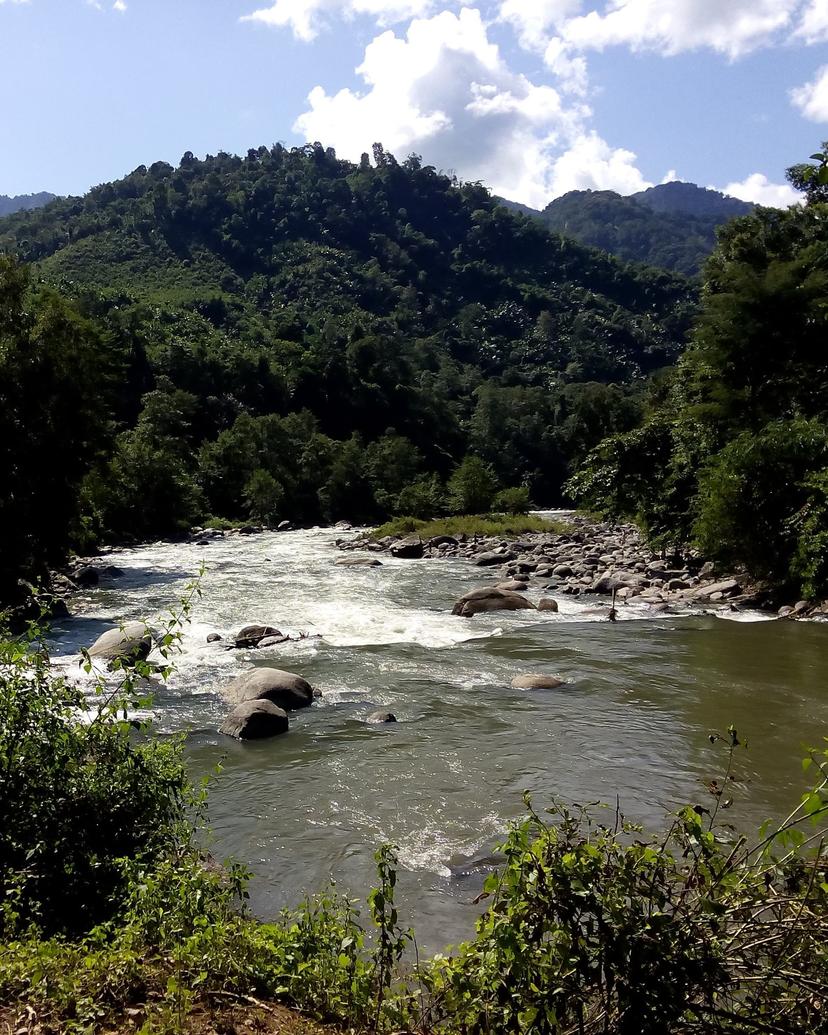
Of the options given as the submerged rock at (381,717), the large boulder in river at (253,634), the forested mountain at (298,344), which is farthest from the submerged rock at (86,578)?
the submerged rock at (381,717)

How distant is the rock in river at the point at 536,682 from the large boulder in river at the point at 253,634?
211 inches

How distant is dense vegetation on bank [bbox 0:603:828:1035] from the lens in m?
2.56

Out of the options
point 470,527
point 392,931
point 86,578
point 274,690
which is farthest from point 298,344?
point 392,931

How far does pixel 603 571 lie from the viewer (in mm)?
22656

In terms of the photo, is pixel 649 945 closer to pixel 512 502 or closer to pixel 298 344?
pixel 512 502

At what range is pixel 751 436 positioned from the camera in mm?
17609

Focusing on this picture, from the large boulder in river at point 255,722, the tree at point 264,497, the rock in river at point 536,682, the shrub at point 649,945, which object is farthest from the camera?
the tree at point 264,497

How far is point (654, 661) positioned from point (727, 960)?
10.5 metres

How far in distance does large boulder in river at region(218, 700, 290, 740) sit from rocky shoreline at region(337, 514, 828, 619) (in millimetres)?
8477

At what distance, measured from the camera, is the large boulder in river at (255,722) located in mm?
9305

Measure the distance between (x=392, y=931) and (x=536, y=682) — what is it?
8.14m

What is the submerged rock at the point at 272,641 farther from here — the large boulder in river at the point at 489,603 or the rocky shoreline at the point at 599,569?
the rocky shoreline at the point at 599,569

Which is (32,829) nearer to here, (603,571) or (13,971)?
(13,971)

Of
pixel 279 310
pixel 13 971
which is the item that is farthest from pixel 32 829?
pixel 279 310
